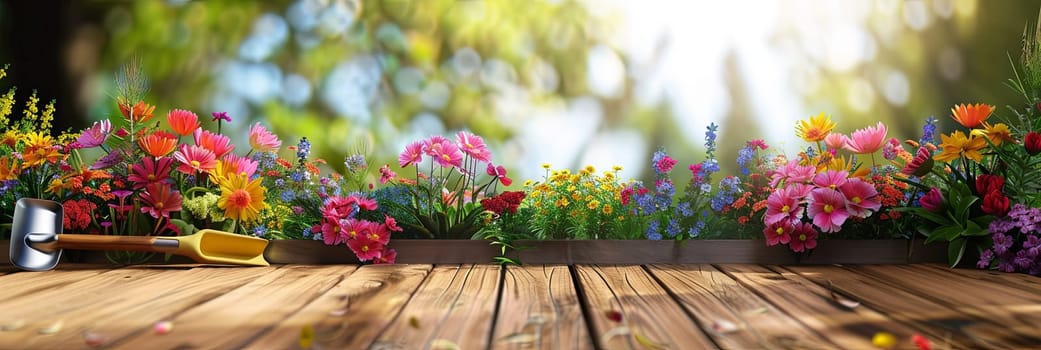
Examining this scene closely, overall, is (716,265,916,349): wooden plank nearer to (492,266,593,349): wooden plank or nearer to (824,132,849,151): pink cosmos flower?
(492,266,593,349): wooden plank

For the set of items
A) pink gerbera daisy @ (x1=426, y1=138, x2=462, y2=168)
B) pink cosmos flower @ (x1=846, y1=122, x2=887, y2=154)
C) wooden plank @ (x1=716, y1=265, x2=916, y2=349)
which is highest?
pink cosmos flower @ (x1=846, y1=122, x2=887, y2=154)

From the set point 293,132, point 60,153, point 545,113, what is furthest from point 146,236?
point 545,113

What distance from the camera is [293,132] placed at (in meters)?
3.92

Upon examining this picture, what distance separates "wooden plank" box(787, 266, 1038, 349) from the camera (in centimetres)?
129

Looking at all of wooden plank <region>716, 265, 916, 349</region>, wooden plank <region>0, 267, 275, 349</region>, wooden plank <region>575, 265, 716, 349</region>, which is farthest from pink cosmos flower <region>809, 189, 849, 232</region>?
wooden plank <region>0, 267, 275, 349</region>

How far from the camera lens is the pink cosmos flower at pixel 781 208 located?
2328 millimetres

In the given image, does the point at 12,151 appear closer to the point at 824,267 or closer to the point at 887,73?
the point at 824,267

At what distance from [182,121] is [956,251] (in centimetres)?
236

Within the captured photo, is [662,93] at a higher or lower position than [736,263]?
higher

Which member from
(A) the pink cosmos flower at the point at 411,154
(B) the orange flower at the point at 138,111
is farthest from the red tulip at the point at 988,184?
(B) the orange flower at the point at 138,111

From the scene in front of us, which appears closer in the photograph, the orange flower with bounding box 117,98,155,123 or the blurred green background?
the orange flower with bounding box 117,98,155,123

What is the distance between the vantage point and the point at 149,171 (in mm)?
2354

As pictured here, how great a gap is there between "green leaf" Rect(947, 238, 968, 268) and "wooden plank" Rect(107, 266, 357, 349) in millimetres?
1775

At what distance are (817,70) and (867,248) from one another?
1958 mm
